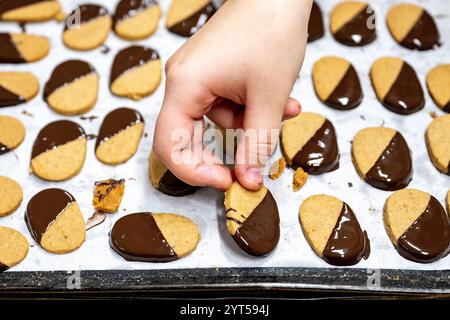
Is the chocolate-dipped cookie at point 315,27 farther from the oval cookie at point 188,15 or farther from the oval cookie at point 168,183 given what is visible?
the oval cookie at point 168,183

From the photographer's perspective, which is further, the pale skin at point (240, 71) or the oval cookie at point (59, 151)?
the oval cookie at point (59, 151)

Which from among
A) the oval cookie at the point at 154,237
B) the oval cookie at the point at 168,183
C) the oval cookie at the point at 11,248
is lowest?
the oval cookie at the point at 11,248

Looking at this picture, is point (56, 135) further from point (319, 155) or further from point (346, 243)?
point (346, 243)

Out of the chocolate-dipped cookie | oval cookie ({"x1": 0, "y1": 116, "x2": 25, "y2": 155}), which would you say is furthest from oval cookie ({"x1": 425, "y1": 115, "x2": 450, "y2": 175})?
oval cookie ({"x1": 0, "y1": 116, "x2": 25, "y2": 155})

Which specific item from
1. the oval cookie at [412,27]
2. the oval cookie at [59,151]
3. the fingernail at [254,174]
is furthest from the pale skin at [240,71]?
the oval cookie at [412,27]

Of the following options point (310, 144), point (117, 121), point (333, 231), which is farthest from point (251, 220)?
point (117, 121)
